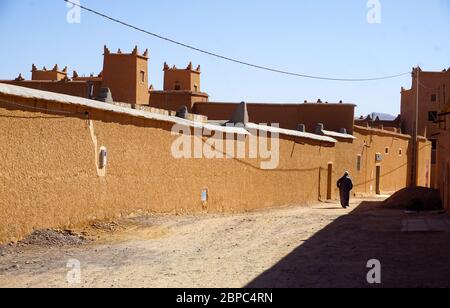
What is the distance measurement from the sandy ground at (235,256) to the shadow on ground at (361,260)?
0.5 inches

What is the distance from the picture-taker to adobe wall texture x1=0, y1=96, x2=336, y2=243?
10297mm

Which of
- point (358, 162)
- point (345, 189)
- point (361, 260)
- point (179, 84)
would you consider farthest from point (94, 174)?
point (179, 84)

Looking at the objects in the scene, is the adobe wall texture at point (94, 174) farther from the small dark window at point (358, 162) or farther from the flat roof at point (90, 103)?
the small dark window at point (358, 162)

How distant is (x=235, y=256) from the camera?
33.1 feet

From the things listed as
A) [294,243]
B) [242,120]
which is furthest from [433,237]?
[242,120]

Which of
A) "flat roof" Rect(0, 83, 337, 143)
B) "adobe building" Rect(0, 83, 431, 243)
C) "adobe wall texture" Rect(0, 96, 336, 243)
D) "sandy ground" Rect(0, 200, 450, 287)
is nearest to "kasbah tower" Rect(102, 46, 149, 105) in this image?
"adobe building" Rect(0, 83, 431, 243)

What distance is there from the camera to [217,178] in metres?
18.1

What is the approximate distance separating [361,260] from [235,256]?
2.05 meters

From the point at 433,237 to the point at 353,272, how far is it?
365 centimetres

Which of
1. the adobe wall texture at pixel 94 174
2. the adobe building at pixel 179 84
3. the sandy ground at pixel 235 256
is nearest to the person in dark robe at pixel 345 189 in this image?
the adobe wall texture at pixel 94 174

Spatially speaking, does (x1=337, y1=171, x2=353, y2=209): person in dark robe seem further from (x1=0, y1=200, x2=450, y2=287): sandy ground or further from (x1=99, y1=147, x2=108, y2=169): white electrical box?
(x1=99, y1=147, x2=108, y2=169): white electrical box

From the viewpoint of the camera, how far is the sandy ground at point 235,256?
26.3 feet

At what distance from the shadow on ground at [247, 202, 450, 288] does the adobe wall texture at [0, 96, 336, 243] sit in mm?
4377
